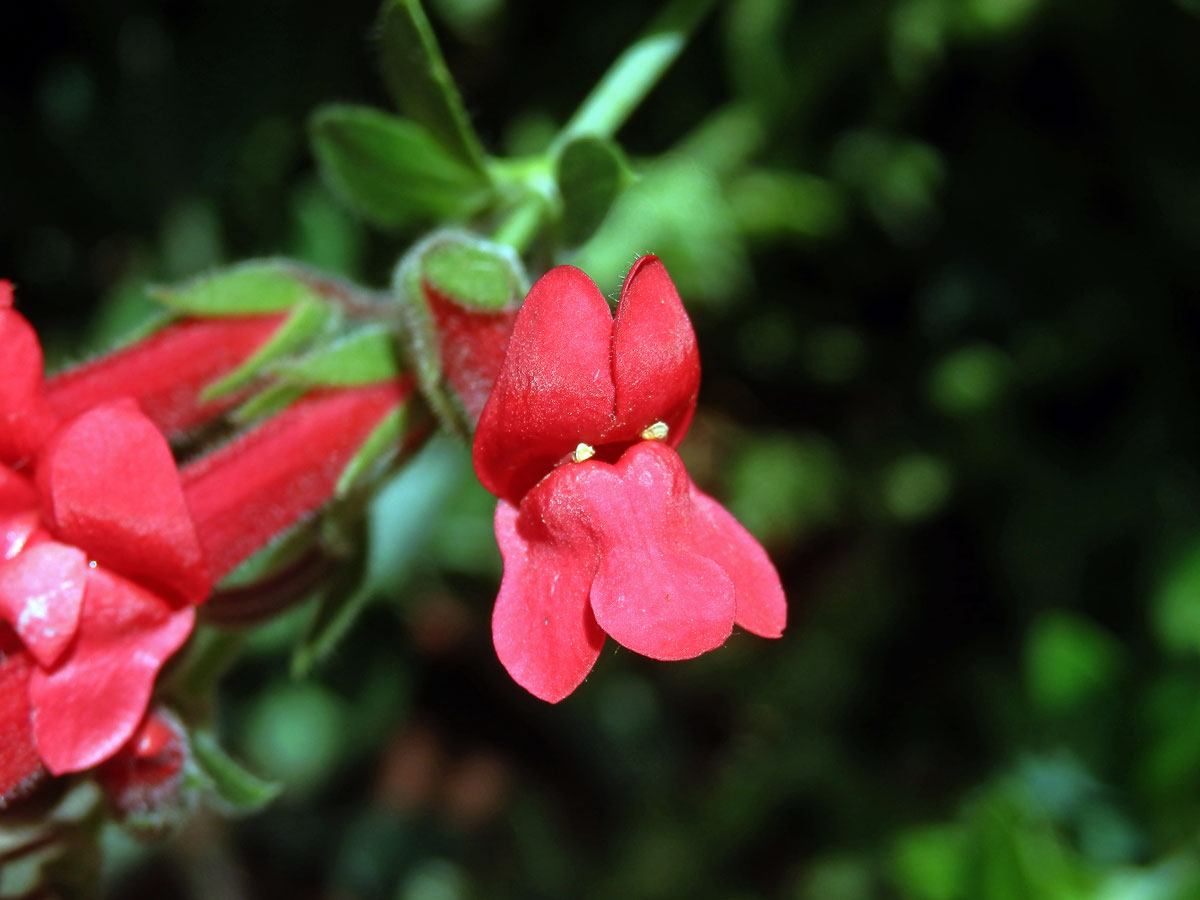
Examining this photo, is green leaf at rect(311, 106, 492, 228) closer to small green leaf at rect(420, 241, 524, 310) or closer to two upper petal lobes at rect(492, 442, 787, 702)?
small green leaf at rect(420, 241, 524, 310)

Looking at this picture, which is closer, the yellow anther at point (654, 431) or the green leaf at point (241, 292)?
the yellow anther at point (654, 431)

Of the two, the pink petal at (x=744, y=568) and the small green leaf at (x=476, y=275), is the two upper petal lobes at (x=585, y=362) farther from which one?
the small green leaf at (x=476, y=275)

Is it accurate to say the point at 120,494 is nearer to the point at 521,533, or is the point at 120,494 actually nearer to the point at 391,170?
the point at 521,533

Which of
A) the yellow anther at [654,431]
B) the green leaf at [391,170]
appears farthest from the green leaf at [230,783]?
the green leaf at [391,170]

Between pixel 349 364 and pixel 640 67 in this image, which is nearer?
pixel 349 364

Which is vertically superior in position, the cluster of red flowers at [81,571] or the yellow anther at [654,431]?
the cluster of red flowers at [81,571]

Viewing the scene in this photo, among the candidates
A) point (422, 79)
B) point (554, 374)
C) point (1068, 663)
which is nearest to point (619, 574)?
point (554, 374)

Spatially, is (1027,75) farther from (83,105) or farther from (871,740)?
(83,105)
